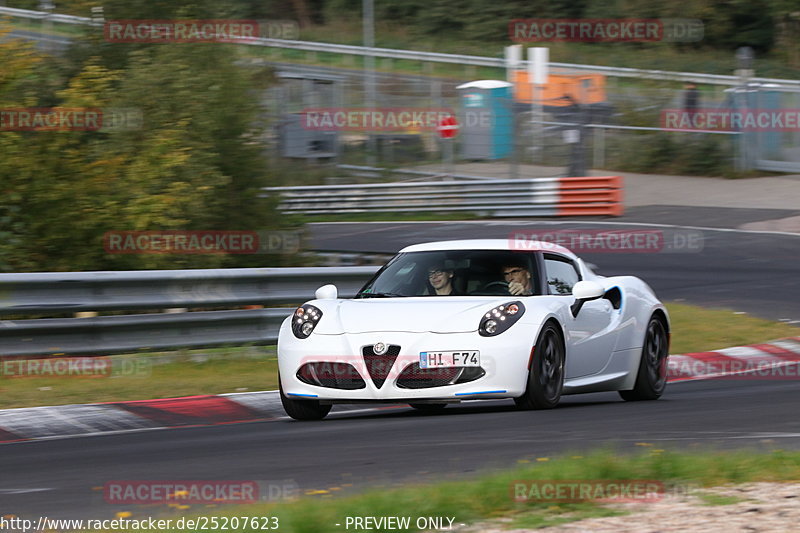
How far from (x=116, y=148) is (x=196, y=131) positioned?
0.91 meters

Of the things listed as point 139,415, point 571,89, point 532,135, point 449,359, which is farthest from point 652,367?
point 532,135

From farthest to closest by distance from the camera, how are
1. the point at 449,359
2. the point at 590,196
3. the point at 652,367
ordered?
1. the point at 590,196
2. the point at 652,367
3. the point at 449,359

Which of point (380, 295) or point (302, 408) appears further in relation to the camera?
point (380, 295)

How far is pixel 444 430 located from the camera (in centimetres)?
762

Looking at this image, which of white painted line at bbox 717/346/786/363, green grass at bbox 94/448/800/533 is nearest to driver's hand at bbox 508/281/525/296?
green grass at bbox 94/448/800/533

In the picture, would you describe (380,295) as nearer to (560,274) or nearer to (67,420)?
(560,274)

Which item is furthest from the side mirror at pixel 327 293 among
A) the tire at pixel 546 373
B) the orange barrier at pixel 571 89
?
the orange barrier at pixel 571 89

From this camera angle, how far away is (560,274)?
372 inches

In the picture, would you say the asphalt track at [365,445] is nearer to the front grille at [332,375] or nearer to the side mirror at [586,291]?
the front grille at [332,375]

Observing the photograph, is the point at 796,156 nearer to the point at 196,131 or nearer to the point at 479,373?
the point at 196,131

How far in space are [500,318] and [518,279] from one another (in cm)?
78

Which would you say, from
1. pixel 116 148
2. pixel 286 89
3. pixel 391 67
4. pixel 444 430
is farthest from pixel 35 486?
pixel 391 67

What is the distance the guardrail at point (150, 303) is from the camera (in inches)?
412

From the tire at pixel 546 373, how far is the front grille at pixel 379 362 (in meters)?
0.87
